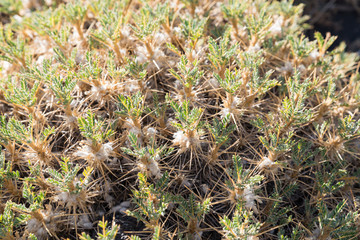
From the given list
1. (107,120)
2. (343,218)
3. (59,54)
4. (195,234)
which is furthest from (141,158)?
(343,218)

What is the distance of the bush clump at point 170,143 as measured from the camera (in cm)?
135

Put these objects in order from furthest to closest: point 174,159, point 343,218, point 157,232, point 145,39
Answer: point 145,39 < point 174,159 < point 343,218 < point 157,232

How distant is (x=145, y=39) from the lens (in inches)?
62.4

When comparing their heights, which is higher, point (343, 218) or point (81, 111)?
point (81, 111)

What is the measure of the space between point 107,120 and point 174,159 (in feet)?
1.13

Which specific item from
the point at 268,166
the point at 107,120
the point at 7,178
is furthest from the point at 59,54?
the point at 268,166

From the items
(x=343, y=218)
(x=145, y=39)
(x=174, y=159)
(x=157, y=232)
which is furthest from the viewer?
(x=145, y=39)

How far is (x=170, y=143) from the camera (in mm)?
1524

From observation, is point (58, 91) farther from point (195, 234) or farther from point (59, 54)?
point (195, 234)

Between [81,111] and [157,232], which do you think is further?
[81,111]

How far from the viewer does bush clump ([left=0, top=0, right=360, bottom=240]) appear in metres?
1.35

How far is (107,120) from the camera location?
153cm

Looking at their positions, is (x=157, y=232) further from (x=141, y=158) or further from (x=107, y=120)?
(x=107, y=120)

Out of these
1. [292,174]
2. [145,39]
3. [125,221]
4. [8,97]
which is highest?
[145,39]
